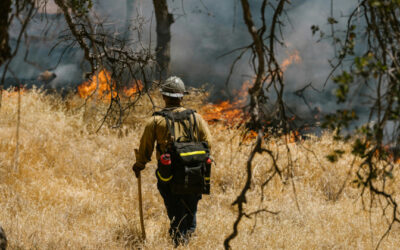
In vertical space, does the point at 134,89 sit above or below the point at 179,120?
above

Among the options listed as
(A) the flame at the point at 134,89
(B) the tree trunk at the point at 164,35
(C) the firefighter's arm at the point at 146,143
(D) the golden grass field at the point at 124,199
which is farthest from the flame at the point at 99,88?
(B) the tree trunk at the point at 164,35

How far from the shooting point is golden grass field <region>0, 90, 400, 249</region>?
15.9ft

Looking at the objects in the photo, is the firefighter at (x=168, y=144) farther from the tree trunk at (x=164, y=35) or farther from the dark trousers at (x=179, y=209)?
the tree trunk at (x=164, y=35)

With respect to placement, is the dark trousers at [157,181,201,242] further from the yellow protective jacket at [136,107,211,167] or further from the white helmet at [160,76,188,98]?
the white helmet at [160,76,188,98]

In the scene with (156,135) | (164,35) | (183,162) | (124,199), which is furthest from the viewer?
(164,35)

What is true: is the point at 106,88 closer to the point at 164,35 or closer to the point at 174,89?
the point at 174,89

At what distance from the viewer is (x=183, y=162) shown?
4145 millimetres

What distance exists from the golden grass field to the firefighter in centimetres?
19

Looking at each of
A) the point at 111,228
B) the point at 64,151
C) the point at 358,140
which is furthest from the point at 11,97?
the point at 358,140

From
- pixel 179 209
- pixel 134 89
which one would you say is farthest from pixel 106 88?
pixel 179 209

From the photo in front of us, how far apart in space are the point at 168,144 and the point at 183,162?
32 centimetres

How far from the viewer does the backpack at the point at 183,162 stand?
418 centimetres

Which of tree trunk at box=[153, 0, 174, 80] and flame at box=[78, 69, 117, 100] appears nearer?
flame at box=[78, 69, 117, 100]

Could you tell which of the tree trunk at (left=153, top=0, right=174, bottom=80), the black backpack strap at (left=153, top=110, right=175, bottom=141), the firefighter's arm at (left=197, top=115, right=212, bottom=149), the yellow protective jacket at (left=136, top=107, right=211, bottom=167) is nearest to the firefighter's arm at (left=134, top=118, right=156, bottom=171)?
the yellow protective jacket at (left=136, top=107, right=211, bottom=167)
